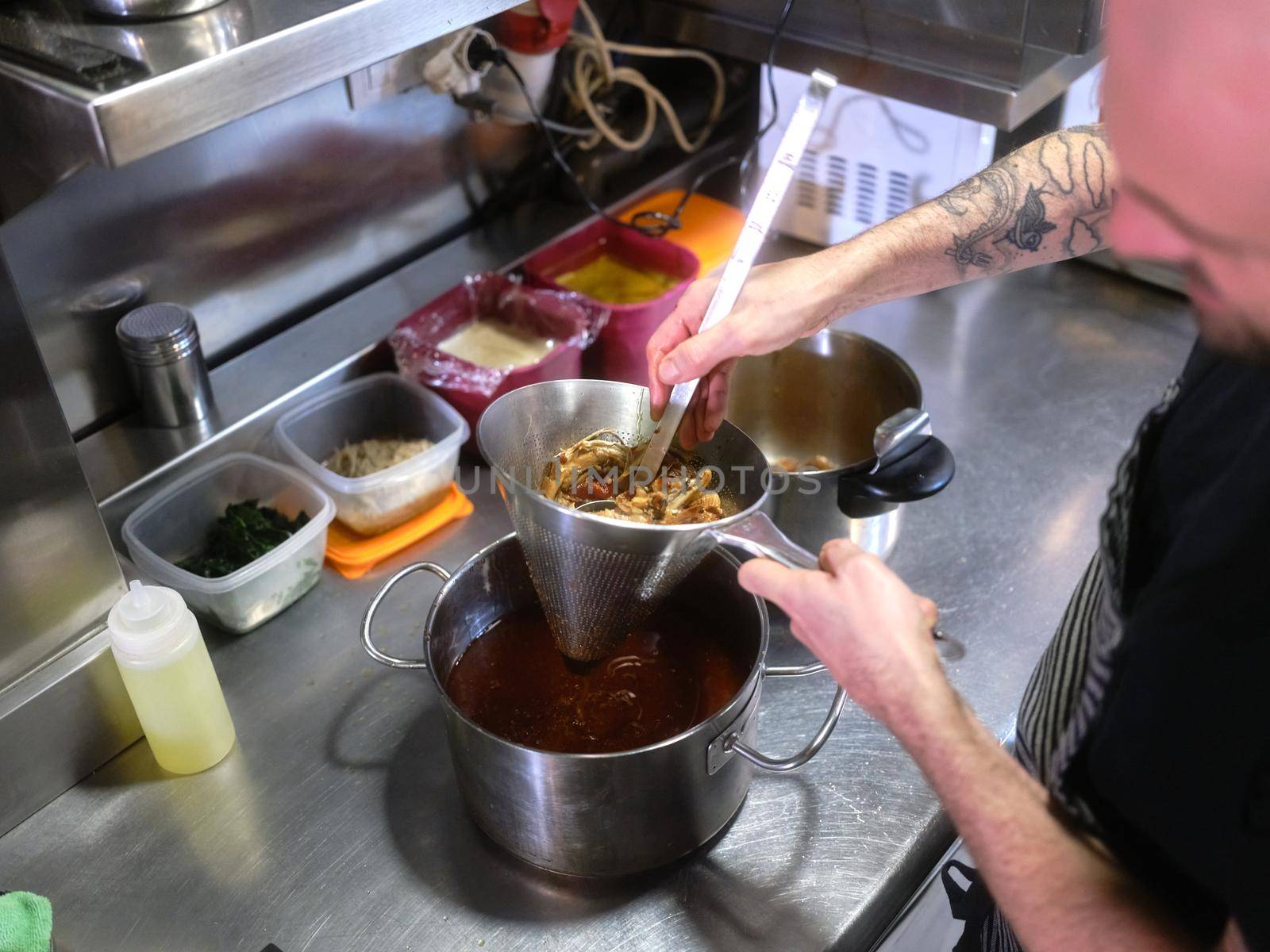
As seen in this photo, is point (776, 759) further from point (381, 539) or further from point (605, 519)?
point (381, 539)

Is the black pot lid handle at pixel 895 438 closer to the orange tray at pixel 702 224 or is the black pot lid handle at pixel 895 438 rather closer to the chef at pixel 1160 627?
the chef at pixel 1160 627

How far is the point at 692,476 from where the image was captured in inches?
43.7

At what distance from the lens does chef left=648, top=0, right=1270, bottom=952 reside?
491mm

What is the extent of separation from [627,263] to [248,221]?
0.59m

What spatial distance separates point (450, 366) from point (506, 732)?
1.94 ft

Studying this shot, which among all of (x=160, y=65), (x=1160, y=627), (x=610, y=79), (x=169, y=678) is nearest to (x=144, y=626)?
(x=169, y=678)

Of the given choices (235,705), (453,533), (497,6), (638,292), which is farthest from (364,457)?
(497,6)

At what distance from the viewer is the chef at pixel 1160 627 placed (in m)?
0.49

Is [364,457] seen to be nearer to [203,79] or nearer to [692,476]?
[692,476]

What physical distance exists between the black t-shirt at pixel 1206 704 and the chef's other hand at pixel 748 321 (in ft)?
1.48

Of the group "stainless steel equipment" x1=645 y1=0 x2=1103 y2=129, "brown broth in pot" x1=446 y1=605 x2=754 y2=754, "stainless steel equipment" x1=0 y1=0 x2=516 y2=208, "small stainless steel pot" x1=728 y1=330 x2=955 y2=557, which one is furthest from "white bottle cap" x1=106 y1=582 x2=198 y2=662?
"stainless steel equipment" x1=645 y1=0 x2=1103 y2=129

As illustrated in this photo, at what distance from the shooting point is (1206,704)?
2.15 feet

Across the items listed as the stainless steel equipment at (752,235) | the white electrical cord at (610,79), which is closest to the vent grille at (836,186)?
the white electrical cord at (610,79)

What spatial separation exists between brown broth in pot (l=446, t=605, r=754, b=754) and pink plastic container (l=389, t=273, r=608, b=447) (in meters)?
0.38
